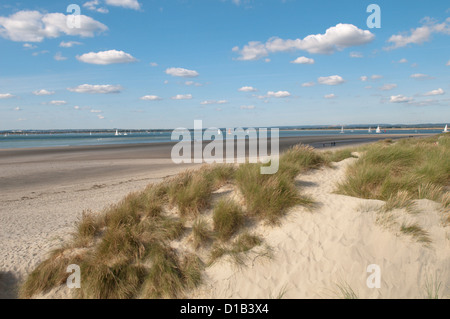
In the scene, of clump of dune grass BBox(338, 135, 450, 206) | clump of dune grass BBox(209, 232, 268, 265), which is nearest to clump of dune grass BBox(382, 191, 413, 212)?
clump of dune grass BBox(338, 135, 450, 206)

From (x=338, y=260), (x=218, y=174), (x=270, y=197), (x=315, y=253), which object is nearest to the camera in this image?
(x=338, y=260)

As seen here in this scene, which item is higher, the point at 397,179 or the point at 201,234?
the point at 397,179

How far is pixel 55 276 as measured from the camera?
4.88m

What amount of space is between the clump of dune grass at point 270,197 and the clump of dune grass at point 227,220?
0.34 m

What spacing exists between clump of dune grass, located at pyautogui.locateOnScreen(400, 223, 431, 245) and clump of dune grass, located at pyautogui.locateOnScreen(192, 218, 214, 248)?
11.3ft

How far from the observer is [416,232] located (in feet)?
16.7

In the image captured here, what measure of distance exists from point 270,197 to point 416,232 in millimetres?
2605

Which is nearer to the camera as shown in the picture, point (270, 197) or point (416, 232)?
point (416, 232)

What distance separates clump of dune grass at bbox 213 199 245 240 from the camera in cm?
545

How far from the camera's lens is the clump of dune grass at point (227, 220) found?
545 centimetres

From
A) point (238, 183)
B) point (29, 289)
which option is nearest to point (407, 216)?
point (238, 183)

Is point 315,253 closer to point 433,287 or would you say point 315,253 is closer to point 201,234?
point 433,287

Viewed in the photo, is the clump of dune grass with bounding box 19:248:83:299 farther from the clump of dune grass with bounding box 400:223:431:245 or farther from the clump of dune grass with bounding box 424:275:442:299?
the clump of dune grass with bounding box 400:223:431:245

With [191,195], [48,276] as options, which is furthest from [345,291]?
[48,276]
